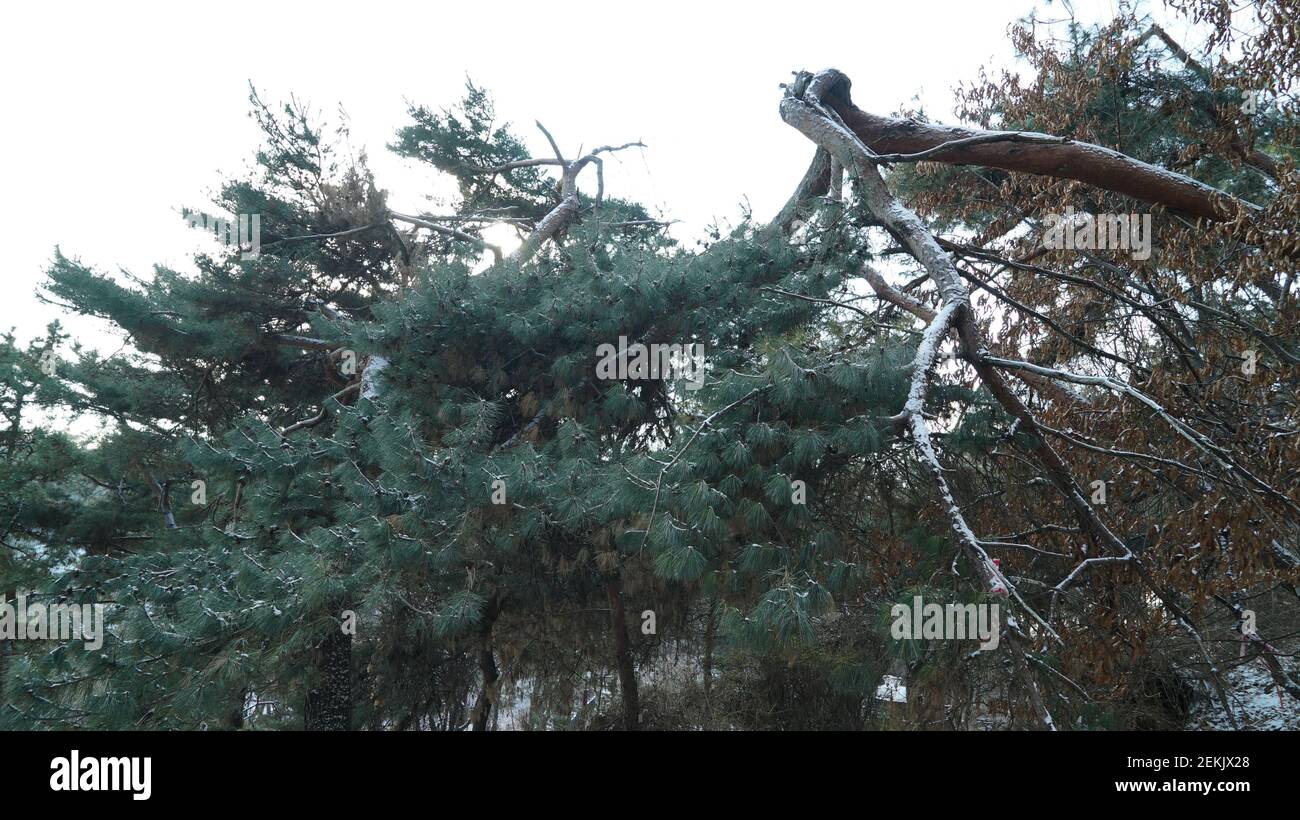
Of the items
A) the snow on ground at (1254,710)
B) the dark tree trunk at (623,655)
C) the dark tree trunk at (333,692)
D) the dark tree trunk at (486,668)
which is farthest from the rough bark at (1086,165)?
the dark tree trunk at (333,692)

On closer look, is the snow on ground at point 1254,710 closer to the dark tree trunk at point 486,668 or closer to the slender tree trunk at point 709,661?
the slender tree trunk at point 709,661

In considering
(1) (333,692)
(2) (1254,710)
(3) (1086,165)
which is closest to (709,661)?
(1) (333,692)

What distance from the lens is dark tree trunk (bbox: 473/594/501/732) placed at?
16.0ft

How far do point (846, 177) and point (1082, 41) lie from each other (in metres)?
3.32

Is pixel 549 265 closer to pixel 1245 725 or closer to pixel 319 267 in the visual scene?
pixel 319 267

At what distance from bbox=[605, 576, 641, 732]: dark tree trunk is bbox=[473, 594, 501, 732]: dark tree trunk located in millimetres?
739

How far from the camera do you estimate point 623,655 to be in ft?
18.3

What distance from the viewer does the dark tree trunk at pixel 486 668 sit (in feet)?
16.0

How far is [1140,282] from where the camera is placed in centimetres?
586

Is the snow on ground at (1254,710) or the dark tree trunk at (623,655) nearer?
the snow on ground at (1254,710)

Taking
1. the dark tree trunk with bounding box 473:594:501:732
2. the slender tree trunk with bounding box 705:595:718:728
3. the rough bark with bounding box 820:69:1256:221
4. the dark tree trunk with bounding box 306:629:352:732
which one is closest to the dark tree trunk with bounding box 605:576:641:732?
the slender tree trunk with bounding box 705:595:718:728

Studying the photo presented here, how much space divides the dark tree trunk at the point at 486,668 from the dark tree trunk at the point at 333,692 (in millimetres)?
931

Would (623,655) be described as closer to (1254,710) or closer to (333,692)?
(333,692)
